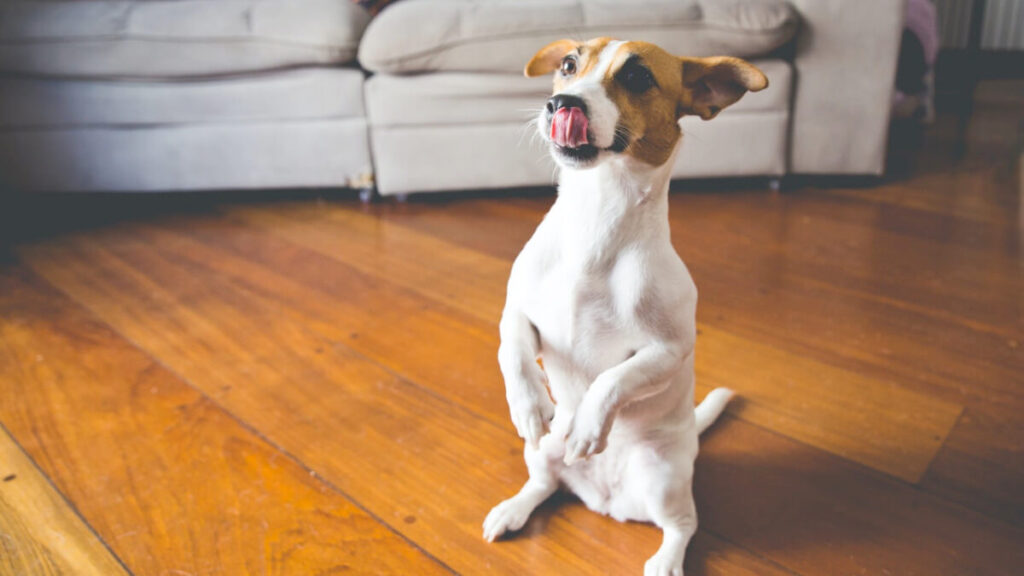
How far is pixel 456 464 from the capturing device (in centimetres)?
115

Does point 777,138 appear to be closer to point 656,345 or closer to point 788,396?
point 788,396

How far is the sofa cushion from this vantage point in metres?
2.01

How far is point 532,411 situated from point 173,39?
1719mm

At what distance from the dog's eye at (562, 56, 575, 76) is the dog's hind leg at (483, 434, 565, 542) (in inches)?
17.7

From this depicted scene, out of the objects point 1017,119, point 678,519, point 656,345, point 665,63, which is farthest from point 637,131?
point 1017,119

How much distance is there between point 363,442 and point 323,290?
1.95ft

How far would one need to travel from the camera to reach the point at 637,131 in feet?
2.67

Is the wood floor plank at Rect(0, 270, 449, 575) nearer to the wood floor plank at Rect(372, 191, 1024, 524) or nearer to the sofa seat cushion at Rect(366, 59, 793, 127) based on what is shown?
the wood floor plank at Rect(372, 191, 1024, 524)

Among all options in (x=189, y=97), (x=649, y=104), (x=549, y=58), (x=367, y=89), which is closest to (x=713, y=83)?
(x=649, y=104)

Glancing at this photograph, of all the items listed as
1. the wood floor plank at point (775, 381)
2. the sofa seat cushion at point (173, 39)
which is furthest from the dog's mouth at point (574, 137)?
the sofa seat cushion at point (173, 39)

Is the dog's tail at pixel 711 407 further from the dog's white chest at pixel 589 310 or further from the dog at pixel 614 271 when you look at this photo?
the dog's white chest at pixel 589 310

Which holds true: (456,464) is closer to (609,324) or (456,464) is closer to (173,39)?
(609,324)

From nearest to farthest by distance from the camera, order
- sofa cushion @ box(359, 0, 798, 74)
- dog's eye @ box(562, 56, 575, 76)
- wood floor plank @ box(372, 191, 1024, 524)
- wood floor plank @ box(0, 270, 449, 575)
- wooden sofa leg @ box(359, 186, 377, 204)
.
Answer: dog's eye @ box(562, 56, 575, 76)
wood floor plank @ box(0, 270, 449, 575)
wood floor plank @ box(372, 191, 1024, 524)
sofa cushion @ box(359, 0, 798, 74)
wooden sofa leg @ box(359, 186, 377, 204)

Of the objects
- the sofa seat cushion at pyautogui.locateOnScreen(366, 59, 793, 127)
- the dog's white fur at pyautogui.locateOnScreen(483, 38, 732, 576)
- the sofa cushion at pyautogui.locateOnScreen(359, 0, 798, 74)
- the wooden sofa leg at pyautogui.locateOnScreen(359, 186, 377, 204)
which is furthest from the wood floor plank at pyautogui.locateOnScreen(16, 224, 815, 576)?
the sofa cushion at pyautogui.locateOnScreen(359, 0, 798, 74)
